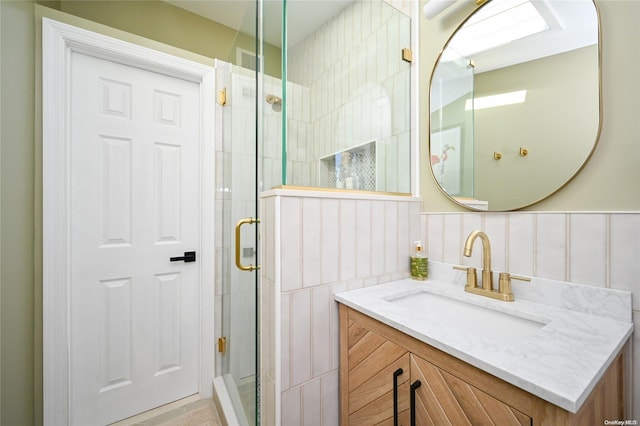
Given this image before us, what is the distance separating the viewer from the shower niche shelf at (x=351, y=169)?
43.4 inches

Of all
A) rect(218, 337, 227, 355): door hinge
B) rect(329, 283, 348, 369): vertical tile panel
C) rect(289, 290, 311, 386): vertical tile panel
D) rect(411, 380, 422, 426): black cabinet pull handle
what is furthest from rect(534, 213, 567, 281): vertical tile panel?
rect(218, 337, 227, 355): door hinge

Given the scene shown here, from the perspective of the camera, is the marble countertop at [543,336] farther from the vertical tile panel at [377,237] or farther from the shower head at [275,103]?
the shower head at [275,103]

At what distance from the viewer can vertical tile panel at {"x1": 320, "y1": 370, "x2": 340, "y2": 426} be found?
0.95 m

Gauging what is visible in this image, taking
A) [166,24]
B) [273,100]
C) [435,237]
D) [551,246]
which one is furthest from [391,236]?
[166,24]

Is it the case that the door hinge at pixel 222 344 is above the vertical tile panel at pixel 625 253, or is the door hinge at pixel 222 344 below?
below

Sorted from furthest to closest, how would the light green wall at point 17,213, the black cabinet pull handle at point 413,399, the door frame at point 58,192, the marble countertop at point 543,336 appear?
the door frame at point 58,192 < the light green wall at point 17,213 < the black cabinet pull handle at point 413,399 < the marble countertop at point 543,336

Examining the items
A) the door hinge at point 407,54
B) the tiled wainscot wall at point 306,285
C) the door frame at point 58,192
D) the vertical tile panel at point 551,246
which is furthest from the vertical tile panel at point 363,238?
the door frame at point 58,192

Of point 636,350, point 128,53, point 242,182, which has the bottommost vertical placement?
point 636,350

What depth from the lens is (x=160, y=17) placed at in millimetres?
1653

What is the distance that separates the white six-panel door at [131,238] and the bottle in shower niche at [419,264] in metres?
1.37

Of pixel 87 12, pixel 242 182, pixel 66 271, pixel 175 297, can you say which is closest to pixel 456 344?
pixel 242 182

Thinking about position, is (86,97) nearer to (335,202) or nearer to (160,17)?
(160,17)

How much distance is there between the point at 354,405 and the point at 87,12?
7.65ft

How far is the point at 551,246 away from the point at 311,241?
0.81 metres
